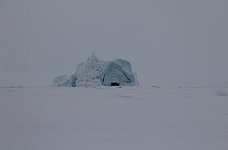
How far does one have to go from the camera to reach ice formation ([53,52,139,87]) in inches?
265

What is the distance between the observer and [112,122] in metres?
2.68

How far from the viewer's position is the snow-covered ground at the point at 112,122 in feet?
7.42

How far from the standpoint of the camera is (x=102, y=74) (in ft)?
22.0

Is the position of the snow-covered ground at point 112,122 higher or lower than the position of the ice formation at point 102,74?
lower

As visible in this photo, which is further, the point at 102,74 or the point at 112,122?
the point at 102,74

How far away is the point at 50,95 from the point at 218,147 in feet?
6.58

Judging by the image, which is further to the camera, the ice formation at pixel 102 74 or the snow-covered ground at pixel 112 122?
the ice formation at pixel 102 74

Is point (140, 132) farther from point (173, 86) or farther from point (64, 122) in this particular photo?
point (173, 86)

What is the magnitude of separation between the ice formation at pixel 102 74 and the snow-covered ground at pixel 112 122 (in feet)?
9.79

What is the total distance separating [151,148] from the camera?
7.22ft

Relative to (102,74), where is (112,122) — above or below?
below

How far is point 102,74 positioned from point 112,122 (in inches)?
160

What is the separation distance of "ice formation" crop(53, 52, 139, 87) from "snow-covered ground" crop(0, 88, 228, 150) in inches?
117

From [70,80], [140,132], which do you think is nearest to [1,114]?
[140,132]
